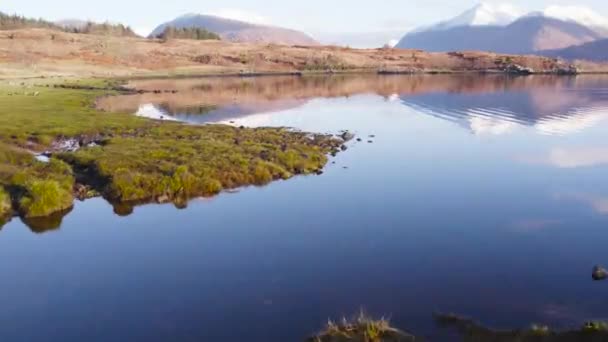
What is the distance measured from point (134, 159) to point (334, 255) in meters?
24.5

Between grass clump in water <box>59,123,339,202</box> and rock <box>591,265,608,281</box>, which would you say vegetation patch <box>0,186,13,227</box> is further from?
rock <box>591,265,608,281</box>

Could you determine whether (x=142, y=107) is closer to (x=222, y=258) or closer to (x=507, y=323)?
(x=222, y=258)

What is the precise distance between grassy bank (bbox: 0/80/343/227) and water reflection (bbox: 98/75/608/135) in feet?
64.2

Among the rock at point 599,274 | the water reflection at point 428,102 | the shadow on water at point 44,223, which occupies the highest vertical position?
the water reflection at point 428,102

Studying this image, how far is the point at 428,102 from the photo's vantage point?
390 ft

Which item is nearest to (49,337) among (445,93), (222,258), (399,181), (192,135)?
(222,258)

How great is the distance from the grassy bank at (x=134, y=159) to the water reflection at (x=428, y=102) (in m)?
19.6

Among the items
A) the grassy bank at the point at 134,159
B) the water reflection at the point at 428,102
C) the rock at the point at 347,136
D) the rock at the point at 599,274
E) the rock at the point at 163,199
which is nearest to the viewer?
the rock at the point at 599,274

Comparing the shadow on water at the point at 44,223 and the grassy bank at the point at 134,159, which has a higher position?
the grassy bank at the point at 134,159

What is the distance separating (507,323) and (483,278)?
4789 mm

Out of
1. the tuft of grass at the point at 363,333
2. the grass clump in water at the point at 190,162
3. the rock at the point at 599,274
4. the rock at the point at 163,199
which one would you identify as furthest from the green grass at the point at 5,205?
the rock at the point at 599,274

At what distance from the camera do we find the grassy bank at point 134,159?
41344 mm

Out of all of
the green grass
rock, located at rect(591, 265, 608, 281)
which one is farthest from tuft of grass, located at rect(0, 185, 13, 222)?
rock, located at rect(591, 265, 608, 281)

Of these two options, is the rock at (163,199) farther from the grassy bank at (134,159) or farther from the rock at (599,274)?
the rock at (599,274)
